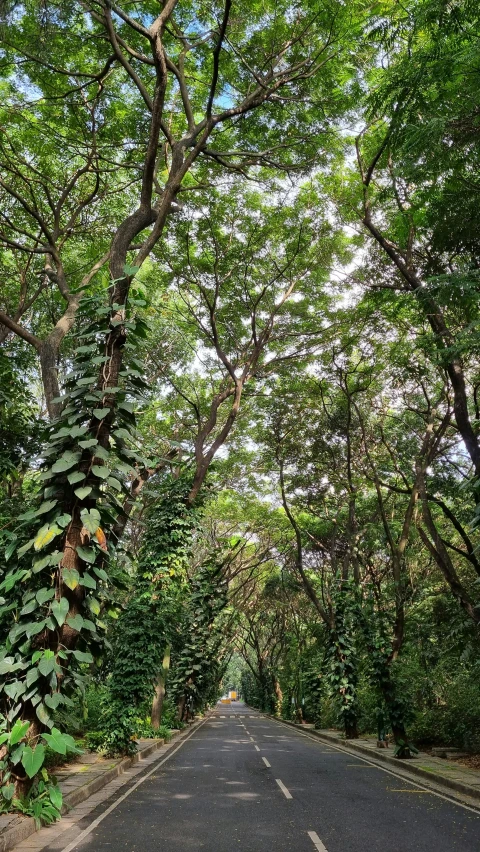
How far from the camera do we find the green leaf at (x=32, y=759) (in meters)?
5.29

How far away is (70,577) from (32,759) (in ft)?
5.30

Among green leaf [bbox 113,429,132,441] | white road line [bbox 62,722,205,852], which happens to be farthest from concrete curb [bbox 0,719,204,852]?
green leaf [bbox 113,429,132,441]

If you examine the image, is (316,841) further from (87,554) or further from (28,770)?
(87,554)

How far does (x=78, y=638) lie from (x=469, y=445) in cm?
642

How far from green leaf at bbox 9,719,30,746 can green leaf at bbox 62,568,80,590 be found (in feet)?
4.26

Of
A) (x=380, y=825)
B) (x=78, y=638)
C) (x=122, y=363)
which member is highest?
(x=122, y=363)

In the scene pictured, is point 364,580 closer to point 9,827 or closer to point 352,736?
point 352,736

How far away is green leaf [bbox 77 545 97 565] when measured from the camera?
5965mm

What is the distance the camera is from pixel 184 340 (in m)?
19.3

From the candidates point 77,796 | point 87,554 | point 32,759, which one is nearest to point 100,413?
point 87,554

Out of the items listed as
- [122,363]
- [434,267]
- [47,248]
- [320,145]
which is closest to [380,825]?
[122,363]

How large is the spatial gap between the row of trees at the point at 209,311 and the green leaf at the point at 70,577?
0.03m

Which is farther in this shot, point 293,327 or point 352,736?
point 352,736

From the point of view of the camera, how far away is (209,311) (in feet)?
50.6
